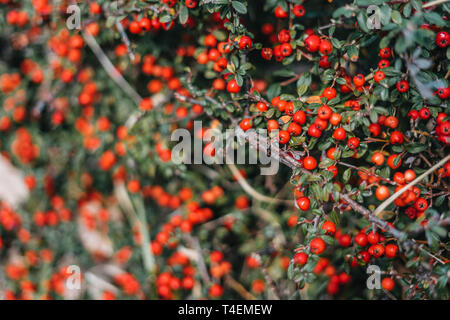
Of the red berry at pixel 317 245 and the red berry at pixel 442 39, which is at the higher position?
the red berry at pixel 442 39

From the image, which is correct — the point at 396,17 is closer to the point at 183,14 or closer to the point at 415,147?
the point at 415,147

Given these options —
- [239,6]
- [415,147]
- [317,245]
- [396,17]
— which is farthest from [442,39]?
[317,245]

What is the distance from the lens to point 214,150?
2.18m

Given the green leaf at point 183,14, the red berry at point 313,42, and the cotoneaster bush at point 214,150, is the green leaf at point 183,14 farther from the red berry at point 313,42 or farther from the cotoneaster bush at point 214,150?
the red berry at point 313,42

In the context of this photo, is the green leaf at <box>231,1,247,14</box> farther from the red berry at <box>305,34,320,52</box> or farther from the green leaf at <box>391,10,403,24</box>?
the green leaf at <box>391,10,403,24</box>

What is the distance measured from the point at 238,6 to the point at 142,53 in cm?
119

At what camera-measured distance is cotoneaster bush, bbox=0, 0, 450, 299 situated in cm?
172

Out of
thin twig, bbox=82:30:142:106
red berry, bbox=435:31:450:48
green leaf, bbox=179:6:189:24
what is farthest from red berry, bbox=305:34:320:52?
thin twig, bbox=82:30:142:106

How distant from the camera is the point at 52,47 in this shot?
3.08 m

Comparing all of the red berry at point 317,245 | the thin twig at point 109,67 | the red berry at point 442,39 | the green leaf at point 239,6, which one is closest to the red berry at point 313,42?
the green leaf at point 239,6

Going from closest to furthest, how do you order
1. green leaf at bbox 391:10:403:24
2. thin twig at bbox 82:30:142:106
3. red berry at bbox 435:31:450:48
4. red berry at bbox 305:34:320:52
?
green leaf at bbox 391:10:403:24 → red berry at bbox 435:31:450:48 → red berry at bbox 305:34:320:52 → thin twig at bbox 82:30:142:106

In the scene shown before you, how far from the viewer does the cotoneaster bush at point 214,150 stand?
172cm
